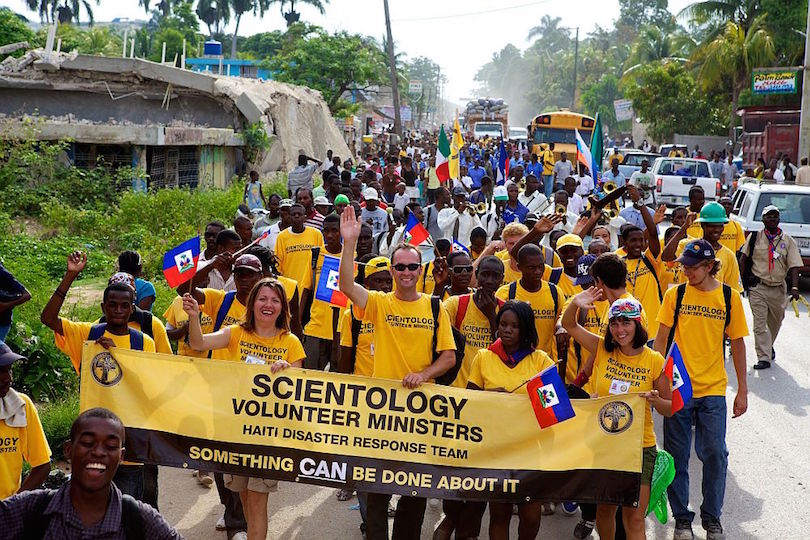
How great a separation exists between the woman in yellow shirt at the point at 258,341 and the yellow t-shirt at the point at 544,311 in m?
1.75

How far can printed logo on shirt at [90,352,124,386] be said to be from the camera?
5.91m

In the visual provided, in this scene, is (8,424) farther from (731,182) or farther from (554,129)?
(554,129)

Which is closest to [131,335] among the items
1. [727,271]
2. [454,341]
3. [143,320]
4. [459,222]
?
[143,320]

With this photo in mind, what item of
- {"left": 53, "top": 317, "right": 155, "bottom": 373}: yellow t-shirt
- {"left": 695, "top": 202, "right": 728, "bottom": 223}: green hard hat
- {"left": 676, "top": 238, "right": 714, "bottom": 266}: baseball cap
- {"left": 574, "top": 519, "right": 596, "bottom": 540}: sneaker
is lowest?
{"left": 574, "top": 519, "right": 596, "bottom": 540}: sneaker

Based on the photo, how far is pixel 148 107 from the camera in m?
24.2

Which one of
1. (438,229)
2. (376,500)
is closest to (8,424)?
(376,500)

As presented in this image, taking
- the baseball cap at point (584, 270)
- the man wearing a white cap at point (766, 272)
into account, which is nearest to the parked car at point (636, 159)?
the man wearing a white cap at point (766, 272)

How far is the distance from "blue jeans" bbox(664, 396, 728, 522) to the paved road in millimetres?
265

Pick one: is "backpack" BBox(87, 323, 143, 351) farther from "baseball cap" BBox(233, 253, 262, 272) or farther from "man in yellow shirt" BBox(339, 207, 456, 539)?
"man in yellow shirt" BBox(339, 207, 456, 539)

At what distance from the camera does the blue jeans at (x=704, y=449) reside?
22.2ft

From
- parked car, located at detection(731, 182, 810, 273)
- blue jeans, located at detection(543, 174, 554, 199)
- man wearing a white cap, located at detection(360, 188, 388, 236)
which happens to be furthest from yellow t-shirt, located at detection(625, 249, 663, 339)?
blue jeans, located at detection(543, 174, 554, 199)

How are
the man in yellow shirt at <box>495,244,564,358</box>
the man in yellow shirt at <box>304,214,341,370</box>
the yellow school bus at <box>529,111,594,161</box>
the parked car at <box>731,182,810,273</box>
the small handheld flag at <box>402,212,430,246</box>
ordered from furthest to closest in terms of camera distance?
the yellow school bus at <box>529,111,594,161</box> < the parked car at <box>731,182,810,273</box> < the small handheld flag at <box>402,212,430,246</box> < the man in yellow shirt at <box>304,214,341,370</box> < the man in yellow shirt at <box>495,244,564,358</box>

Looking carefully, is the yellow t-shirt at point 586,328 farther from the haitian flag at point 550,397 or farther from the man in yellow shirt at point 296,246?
the man in yellow shirt at point 296,246

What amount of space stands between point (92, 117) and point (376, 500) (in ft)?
61.1
